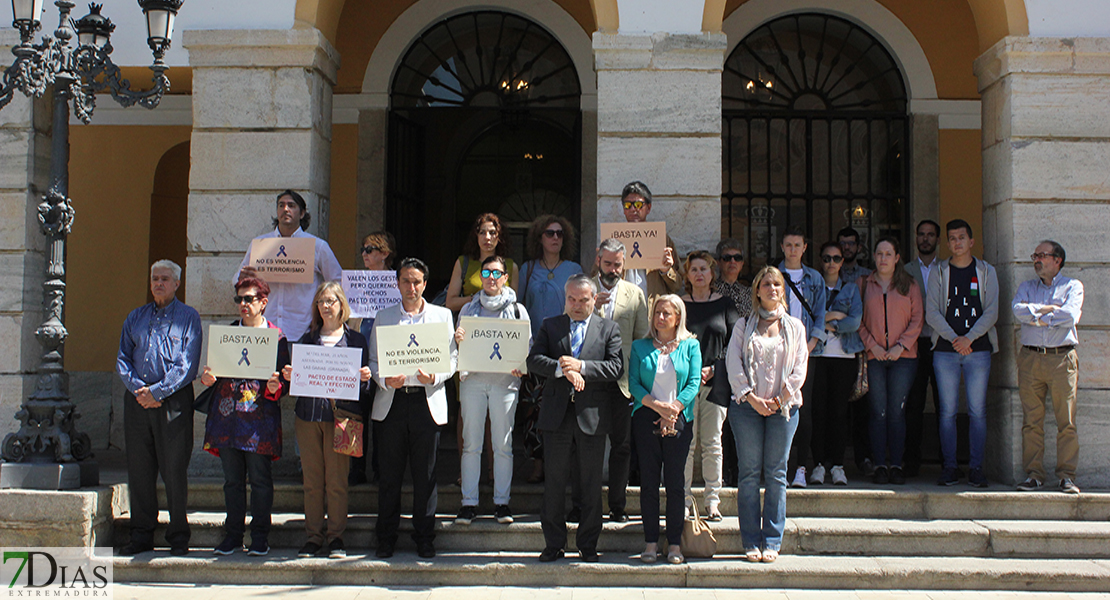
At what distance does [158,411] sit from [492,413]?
2358 millimetres

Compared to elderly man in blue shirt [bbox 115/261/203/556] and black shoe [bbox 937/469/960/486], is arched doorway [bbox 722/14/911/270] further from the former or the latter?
elderly man in blue shirt [bbox 115/261/203/556]

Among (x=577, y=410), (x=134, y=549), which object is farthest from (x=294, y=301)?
(x=577, y=410)

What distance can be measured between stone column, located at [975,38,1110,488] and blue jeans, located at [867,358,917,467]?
2.99 ft

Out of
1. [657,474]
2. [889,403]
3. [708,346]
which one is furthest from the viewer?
[889,403]

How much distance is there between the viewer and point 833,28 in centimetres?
997

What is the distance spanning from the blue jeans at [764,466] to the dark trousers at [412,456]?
2131 millimetres

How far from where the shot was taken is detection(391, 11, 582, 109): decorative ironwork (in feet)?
32.8

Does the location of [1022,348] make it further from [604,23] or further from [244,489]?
[244,489]

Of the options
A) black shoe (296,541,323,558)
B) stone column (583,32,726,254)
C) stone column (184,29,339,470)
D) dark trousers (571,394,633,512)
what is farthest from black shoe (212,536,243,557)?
stone column (583,32,726,254)

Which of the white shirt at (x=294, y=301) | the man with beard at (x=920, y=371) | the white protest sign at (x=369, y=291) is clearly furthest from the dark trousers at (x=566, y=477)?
the man with beard at (x=920, y=371)

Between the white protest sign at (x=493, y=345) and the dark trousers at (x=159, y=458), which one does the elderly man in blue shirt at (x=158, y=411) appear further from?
the white protest sign at (x=493, y=345)

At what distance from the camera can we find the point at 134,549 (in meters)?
6.02

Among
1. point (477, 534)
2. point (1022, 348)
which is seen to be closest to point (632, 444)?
point (477, 534)

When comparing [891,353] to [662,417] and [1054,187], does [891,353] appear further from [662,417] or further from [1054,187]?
[662,417]
